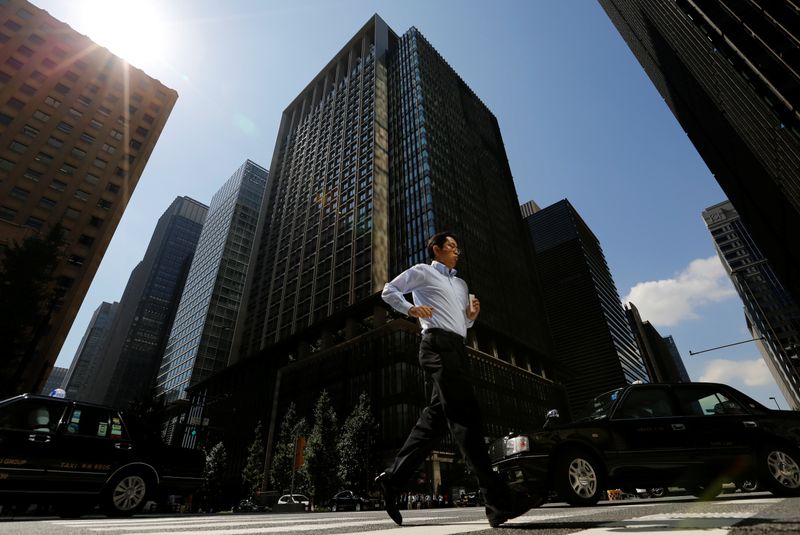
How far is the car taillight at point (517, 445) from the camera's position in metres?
5.02

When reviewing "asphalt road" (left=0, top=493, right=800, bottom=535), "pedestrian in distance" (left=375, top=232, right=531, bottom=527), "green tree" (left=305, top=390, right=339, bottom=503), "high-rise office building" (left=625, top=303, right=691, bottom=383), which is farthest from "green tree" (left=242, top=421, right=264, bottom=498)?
"high-rise office building" (left=625, top=303, right=691, bottom=383)

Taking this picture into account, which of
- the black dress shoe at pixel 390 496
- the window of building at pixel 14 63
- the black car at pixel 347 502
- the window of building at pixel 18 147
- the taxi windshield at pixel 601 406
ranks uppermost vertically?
the window of building at pixel 14 63

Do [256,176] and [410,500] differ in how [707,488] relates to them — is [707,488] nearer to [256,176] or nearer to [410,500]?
[410,500]

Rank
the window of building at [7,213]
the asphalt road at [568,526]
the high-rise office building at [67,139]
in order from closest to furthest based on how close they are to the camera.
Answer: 1. the asphalt road at [568,526]
2. the window of building at [7,213]
3. the high-rise office building at [67,139]

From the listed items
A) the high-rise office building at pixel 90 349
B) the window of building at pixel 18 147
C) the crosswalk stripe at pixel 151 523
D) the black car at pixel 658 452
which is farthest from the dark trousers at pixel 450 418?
the high-rise office building at pixel 90 349

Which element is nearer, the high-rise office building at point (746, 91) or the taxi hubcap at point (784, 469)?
the taxi hubcap at point (784, 469)

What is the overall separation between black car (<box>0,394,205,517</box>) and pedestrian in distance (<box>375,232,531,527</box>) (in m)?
5.02

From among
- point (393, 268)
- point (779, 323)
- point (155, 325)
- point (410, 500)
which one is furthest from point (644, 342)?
point (155, 325)

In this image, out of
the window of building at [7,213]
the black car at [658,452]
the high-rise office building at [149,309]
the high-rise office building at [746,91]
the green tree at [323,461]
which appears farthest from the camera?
the high-rise office building at [149,309]

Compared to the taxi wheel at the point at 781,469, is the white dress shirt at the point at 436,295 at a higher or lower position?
higher

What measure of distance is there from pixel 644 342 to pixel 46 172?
7492 inches

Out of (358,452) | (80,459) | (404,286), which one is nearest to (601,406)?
(404,286)

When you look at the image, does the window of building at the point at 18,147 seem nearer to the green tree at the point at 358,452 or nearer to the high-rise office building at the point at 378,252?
the high-rise office building at the point at 378,252

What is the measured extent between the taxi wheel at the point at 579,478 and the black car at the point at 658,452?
0.01 metres
